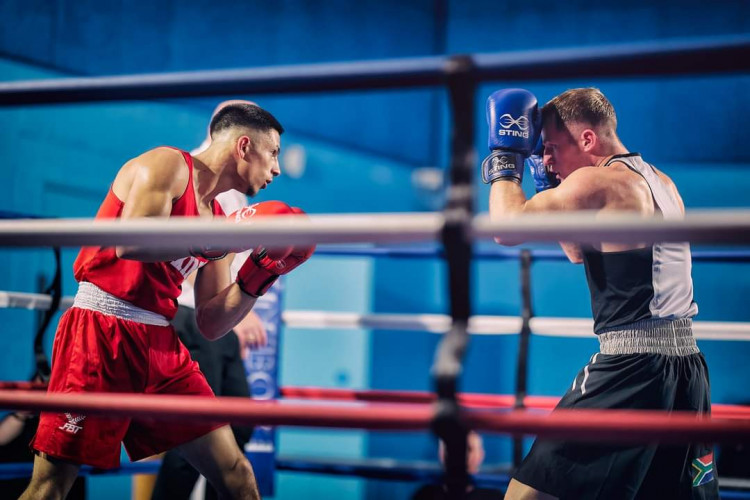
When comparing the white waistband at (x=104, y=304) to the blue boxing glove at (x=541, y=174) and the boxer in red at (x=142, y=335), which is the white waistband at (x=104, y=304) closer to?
the boxer in red at (x=142, y=335)

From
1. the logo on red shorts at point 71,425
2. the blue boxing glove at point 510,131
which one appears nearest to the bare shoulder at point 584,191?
the blue boxing glove at point 510,131

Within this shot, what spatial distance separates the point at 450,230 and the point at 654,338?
3.21ft

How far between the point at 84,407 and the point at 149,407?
102mm

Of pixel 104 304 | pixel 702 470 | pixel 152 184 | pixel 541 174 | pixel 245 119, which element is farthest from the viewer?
pixel 245 119

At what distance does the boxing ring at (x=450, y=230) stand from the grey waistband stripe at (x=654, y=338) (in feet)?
2.55

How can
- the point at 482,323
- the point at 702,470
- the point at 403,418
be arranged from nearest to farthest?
the point at 403,418, the point at 702,470, the point at 482,323

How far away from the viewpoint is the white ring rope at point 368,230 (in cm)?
91

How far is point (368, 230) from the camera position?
0.99 meters

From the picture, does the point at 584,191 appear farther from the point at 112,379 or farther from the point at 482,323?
the point at 112,379

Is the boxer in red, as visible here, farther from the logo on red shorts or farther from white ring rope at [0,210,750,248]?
white ring rope at [0,210,750,248]

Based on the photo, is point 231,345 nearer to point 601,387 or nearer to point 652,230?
point 601,387

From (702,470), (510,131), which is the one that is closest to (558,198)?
(510,131)

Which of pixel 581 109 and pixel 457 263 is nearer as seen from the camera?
pixel 457 263

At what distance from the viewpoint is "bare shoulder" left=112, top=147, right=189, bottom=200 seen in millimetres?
1825
